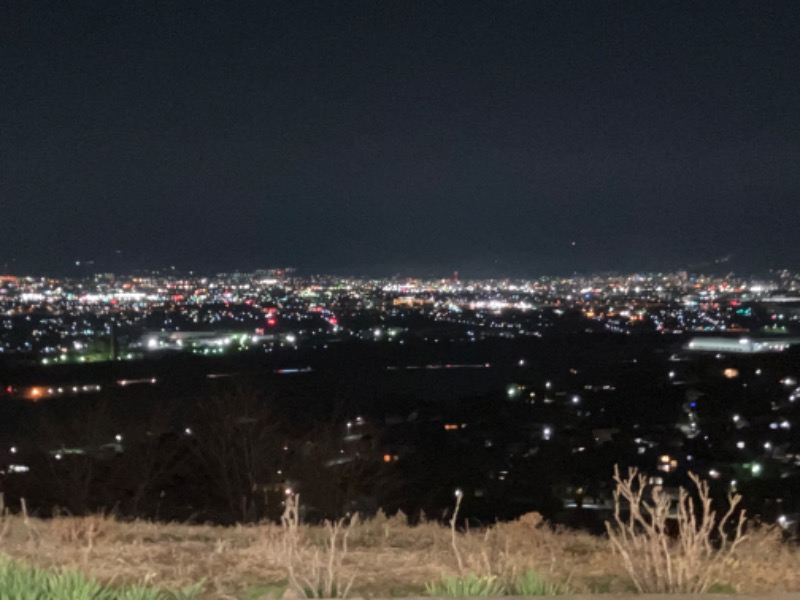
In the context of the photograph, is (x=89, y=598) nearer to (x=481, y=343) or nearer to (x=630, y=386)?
(x=630, y=386)

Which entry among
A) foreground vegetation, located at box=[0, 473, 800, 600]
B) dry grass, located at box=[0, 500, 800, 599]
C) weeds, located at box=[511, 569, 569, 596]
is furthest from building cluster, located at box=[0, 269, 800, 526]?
weeds, located at box=[511, 569, 569, 596]

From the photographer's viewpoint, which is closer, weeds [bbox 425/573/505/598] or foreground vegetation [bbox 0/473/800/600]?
weeds [bbox 425/573/505/598]

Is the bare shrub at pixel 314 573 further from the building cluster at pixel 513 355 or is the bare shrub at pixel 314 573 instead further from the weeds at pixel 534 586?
the building cluster at pixel 513 355

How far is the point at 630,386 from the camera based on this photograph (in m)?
30.5

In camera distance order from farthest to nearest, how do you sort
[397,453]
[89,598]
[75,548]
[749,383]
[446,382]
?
[446,382] → [749,383] → [397,453] → [75,548] → [89,598]

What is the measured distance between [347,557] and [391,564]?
347 millimetres

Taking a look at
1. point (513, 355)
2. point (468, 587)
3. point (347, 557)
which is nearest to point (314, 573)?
point (468, 587)

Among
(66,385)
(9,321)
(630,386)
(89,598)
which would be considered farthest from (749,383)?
(9,321)

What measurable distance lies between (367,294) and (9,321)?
21.5 metres

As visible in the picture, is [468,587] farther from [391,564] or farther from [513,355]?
[513,355]

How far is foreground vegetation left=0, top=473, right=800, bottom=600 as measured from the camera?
3.98 m

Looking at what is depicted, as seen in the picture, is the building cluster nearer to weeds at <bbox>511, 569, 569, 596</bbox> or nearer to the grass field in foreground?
the grass field in foreground

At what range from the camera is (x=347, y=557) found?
→ 5078mm

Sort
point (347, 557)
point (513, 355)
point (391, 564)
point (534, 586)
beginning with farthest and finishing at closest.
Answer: point (513, 355) < point (347, 557) < point (391, 564) < point (534, 586)
